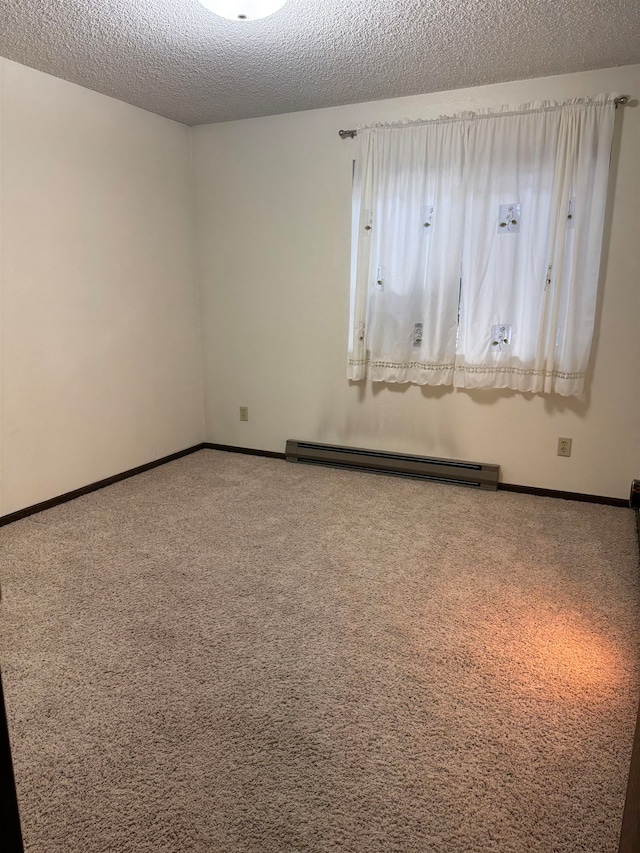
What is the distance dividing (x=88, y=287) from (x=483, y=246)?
2420 mm

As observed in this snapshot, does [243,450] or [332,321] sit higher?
[332,321]

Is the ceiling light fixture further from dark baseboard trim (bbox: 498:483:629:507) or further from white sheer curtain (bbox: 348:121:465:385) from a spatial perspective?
dark baseboard trim (bbox: 498:483:629:507)

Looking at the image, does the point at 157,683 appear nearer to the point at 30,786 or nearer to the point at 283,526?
the point at 30,786

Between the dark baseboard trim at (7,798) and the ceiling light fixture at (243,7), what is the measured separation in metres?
2.28

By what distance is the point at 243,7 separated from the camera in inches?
81.3

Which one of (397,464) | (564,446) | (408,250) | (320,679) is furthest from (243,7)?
(564,446)

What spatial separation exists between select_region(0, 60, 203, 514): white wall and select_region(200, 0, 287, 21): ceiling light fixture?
1486 mm

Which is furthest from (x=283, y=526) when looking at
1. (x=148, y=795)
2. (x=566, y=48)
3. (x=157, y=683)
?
(x=566, y=48)

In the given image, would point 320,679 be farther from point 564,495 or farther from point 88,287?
point 88,287

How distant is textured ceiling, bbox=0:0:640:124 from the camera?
238 centimetres

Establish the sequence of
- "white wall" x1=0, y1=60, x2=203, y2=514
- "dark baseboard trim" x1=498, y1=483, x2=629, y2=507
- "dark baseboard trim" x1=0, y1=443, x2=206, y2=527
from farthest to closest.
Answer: "dark baseboard trim" x1=498, y1=483, x2=629, y2=507 → "dark baseboard trim" x1=0, y1=443, x2=206, y2=527 → "white wall" x1=0, y1=60, x2=203, y2=514

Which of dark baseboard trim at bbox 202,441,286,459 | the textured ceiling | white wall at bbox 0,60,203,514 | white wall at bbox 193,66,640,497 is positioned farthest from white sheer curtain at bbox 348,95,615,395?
white wall at bbox 0,60,203,514

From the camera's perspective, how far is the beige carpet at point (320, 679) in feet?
4.56

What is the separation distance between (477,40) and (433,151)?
82 centimetres
